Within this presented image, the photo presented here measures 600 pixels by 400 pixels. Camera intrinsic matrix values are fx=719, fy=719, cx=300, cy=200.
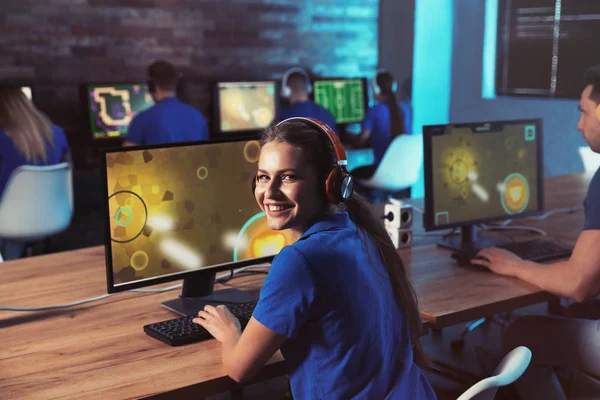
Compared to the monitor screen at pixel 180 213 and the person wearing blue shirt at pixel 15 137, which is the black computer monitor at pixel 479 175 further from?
the person wearing blue shirt at pixel 15 137

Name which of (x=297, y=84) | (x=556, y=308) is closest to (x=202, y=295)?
(x=556, y=308)

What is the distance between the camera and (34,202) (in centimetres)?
391

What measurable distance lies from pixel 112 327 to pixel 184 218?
13.2 inches

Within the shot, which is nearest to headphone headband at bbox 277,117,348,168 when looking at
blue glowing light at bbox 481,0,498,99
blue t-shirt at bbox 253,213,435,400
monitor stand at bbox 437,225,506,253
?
blue t-shirt at bbox 253,213,435,400

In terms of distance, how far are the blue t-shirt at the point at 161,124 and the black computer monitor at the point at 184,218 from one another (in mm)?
2168

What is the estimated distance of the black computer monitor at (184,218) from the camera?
1789 millimetres

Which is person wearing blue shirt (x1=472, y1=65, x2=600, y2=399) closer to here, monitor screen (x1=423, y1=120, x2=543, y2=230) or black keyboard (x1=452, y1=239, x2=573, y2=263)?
black keyboard (x1=452, y1=239, x2=573, y2=263)

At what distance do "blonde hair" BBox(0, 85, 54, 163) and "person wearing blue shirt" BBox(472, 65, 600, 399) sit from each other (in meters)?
2.80

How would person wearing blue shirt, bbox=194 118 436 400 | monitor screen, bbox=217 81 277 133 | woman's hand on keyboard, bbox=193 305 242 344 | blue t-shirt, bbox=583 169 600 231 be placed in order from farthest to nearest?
1. monitor screen, bbox=217 81 277 133
2. blue t-shirt, bbox=583 169 600 231
3. woman's hand on keyboard, bbox=193 305 242 344
4. person wearing blue shirt, bbox=194 118 436 400

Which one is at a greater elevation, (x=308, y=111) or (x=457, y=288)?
(x=308, y=111)

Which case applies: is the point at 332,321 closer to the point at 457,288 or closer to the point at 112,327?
the point at 112,327

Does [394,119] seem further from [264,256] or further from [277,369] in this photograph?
[277,369]

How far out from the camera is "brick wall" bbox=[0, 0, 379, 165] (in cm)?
479

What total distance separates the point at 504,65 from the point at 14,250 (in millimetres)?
4042
